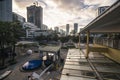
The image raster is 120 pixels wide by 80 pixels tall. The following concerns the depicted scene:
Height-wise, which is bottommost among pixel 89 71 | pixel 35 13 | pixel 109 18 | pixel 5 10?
pixel 89 71

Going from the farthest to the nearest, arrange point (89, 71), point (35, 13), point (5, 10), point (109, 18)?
point (35, 13)
point (5, 10)
point (89, 71)
point (109, 18)

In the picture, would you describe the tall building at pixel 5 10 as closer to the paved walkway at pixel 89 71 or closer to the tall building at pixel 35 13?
the tall building at pixel 35 13

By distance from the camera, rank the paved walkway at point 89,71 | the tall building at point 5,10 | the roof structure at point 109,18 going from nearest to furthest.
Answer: the roof structure at point 109,18 < the paved walkway at point 89,71 < the tall building at point 5,10

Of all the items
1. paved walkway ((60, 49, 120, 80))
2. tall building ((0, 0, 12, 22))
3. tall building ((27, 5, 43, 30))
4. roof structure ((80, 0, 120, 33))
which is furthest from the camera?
tall building ((27, 5, 43, 30))

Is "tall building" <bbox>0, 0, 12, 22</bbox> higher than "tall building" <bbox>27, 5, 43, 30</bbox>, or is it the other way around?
"tall building" <bbox>27, 5, 43, 30</bbox>

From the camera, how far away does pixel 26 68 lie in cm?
1788

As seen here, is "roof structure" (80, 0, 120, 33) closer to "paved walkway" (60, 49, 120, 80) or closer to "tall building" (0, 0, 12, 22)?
"paved walkway" (60, 49, 120, 80)

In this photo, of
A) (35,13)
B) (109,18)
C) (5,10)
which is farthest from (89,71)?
(35,13)

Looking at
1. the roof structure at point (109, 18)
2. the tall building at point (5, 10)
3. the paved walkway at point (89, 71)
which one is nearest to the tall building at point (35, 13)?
the tall building at point (5, 10)

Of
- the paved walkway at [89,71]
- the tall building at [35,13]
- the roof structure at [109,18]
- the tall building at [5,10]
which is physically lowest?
the paved walkway at [89,71]

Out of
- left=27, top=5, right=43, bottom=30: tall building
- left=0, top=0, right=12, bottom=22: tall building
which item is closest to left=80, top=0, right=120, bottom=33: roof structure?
left=0, top=0, right=12, bottom=22: tall building

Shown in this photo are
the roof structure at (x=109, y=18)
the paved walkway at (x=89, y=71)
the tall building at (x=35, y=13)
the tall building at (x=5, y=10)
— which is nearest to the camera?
the roof structure at (x=109, y=18)

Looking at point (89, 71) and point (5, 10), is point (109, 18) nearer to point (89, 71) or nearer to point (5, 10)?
point (89, 71)

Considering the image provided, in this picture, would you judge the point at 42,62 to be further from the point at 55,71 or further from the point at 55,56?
the point at 55,71
